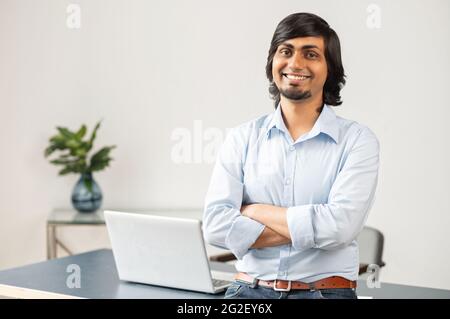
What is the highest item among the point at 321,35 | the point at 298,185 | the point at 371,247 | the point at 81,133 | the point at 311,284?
the point at 321,35

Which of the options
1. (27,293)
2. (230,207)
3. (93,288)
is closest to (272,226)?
(230,207)

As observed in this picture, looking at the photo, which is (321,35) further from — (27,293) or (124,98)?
(124,98)

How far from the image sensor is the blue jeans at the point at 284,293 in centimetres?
188

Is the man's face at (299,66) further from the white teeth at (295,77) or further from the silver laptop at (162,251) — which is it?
the silver laptop at (162,251)

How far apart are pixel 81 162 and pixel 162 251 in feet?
6.54

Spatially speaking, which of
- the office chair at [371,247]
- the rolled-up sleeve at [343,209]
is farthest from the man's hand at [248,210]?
the office chair at [371,247]

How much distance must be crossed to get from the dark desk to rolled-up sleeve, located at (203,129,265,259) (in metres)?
0.24

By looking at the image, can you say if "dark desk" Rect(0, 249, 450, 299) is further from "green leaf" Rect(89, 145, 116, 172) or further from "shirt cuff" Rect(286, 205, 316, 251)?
"green leaf" Rect(89, 145, 116, 172)

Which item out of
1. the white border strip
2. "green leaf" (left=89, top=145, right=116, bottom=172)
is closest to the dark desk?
the white border strip

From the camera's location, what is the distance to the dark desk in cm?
219

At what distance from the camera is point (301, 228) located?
1.93 meters

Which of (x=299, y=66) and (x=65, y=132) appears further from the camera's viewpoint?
(x=65, y=132)
